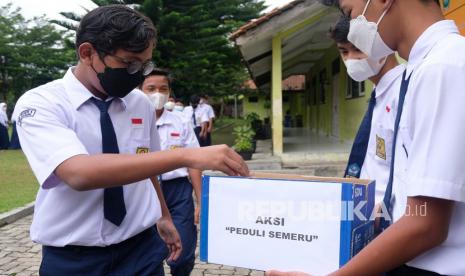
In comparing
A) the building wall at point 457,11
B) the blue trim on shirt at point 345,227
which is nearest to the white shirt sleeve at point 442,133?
the blue trim on shirt at point 345,227

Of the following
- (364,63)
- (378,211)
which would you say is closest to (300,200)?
(378,211)

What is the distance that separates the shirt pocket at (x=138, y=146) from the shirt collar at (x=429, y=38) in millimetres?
1203

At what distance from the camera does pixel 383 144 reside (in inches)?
81.0

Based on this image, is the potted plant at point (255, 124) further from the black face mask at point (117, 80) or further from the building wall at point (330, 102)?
the black face mask at point (117, 80)

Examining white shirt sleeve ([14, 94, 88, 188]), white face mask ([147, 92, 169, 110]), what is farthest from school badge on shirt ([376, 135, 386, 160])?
white face mask ([147, 92, 169, 110])

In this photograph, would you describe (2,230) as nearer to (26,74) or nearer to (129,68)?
(129,68)

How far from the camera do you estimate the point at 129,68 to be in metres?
1.84

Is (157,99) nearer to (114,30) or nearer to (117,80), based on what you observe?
(117,80)

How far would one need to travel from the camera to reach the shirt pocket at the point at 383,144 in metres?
1.99

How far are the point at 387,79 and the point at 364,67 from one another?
0.74 ft

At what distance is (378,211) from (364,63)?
122 cm

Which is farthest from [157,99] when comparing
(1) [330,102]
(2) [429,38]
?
(1) [330,102]

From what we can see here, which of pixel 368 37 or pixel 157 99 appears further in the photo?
pixel 157 99

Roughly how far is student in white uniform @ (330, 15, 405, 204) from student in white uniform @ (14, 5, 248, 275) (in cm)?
93
